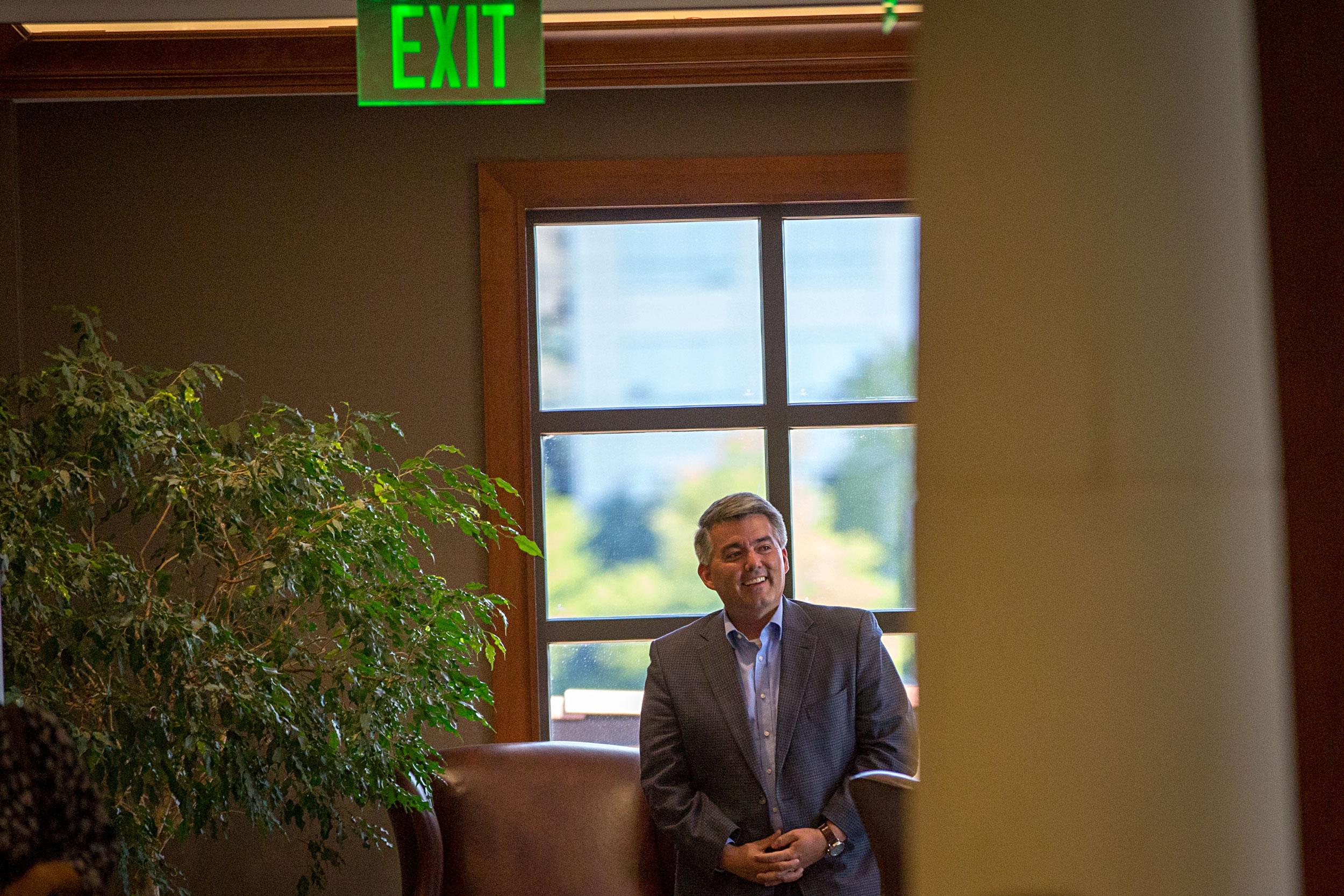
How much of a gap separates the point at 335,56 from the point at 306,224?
2.24 feet

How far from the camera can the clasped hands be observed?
3408 millimetres

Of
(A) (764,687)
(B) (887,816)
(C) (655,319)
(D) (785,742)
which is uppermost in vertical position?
(C) (655,319)

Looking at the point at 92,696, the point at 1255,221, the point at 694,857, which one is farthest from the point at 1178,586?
the point at 92,696

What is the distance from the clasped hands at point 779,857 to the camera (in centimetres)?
341

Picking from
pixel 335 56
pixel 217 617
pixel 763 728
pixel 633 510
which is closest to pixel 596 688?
pixel 633 510

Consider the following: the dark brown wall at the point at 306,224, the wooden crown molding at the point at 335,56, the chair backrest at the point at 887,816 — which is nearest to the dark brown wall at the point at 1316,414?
the chair backrest at the point at 887,816

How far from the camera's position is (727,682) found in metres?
3.70

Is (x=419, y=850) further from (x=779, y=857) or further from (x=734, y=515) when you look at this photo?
(x=734, y=515)

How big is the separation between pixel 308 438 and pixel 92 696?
940mm

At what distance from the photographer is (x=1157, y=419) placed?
800 mm

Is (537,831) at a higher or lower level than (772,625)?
lower

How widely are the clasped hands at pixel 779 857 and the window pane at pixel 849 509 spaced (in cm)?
189

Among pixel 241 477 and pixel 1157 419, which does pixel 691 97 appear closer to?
pixel 241 477

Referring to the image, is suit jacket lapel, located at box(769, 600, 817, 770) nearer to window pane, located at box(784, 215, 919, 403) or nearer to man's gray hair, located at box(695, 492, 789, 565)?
man's gray hair, located at box(695, 492, 789, 565)
